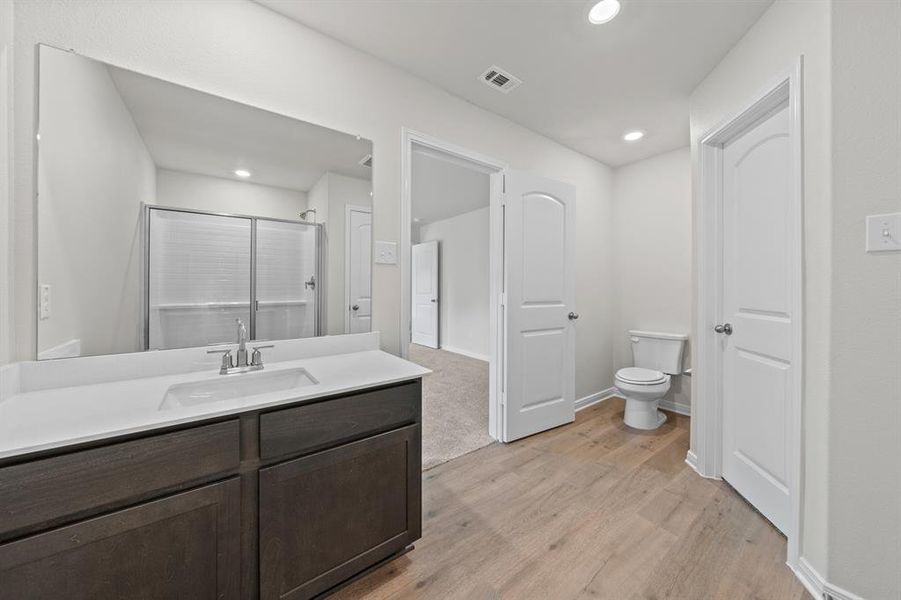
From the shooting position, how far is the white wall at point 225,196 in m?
1.41

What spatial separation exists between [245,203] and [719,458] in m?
2.97

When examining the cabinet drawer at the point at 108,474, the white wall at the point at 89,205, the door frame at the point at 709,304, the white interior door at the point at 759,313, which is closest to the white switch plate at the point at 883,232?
the white interior door at the point at 759,313

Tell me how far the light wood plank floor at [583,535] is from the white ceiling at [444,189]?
2143 millimetres

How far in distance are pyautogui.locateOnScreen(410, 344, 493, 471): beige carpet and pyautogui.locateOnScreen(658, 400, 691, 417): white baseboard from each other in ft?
5.57

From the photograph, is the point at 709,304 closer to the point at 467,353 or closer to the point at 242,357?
the point at 242,357

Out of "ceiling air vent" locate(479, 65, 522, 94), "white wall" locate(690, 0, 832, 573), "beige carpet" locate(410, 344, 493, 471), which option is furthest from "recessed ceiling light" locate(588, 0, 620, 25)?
"beige carpet" locate(410, 344, 493, 471)

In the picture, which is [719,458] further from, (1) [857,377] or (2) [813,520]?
(1) [857,377]

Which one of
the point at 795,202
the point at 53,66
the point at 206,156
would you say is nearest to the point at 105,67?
the point at 53,66

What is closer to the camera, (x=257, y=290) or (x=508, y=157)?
(x=257, y=290)

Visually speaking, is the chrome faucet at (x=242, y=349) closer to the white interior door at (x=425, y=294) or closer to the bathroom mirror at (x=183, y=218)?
the bathroom mirror at (x=183, y=218)

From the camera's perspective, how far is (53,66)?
1.17 metres

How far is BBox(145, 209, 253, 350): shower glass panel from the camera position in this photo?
137 cm

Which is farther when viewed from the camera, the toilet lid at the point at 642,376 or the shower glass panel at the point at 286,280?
the toilet lid at the point at 642,376

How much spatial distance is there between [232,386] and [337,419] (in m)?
0.51
